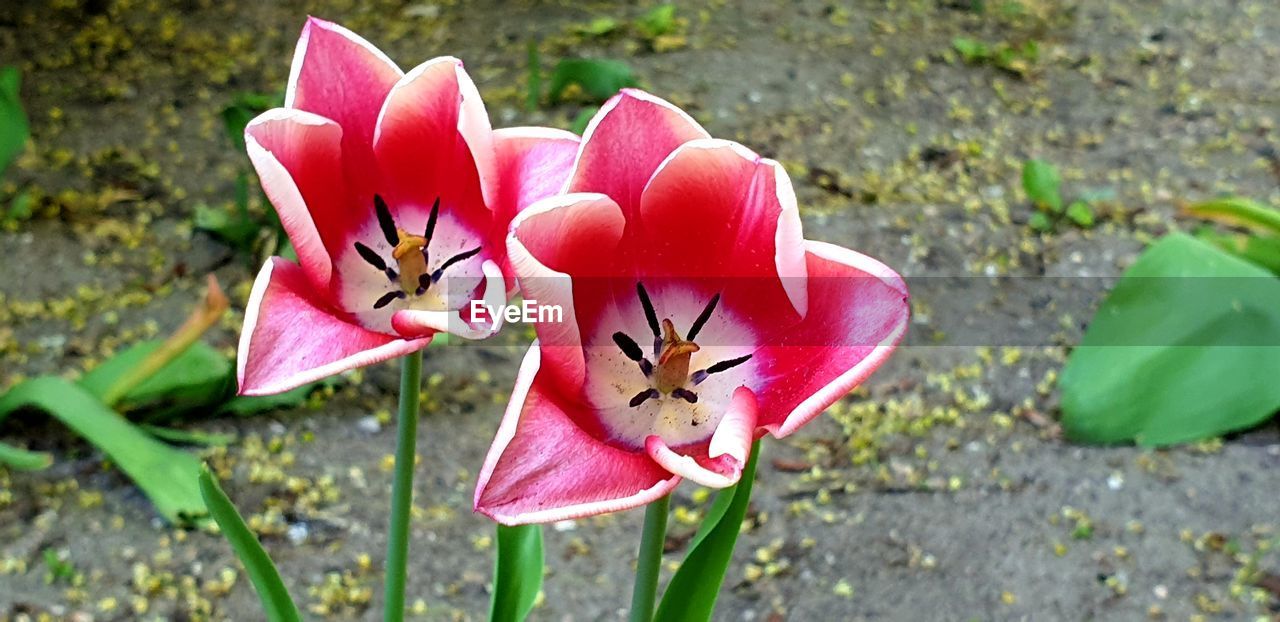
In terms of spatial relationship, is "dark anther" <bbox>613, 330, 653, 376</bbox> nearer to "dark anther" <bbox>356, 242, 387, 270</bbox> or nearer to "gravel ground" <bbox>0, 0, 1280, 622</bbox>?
"dark anther" <bbox>356, 242, 387, 270</bbox>

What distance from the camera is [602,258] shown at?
0.61 m

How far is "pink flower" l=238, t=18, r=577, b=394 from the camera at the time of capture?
1.78ft

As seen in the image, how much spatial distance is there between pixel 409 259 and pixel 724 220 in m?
0.17

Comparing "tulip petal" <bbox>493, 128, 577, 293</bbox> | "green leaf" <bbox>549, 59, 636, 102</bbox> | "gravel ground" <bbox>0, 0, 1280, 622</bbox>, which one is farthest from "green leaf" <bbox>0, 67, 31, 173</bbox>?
"tulip petal" <bbox>493, 128, 577, 293</bbox>

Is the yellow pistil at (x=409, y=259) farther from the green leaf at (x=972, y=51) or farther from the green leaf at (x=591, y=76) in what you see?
the green leaf at (x=972, y=51)

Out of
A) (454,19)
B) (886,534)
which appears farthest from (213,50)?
(886,534)

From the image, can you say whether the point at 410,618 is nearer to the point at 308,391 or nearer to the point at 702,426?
the point at 308,391

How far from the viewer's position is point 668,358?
2.04ft

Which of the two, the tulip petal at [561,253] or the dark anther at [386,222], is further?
the dark anther at [386,222]

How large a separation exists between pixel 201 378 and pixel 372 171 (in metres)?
1.04

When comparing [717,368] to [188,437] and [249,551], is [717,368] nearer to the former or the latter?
[249,551]

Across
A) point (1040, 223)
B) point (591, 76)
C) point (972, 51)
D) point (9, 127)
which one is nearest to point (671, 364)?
point (9, 127)

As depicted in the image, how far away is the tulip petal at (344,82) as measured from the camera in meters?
0.65

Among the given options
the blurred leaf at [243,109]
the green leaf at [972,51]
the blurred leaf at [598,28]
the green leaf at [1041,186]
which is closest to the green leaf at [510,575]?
the blurred leaf at [243,109]
